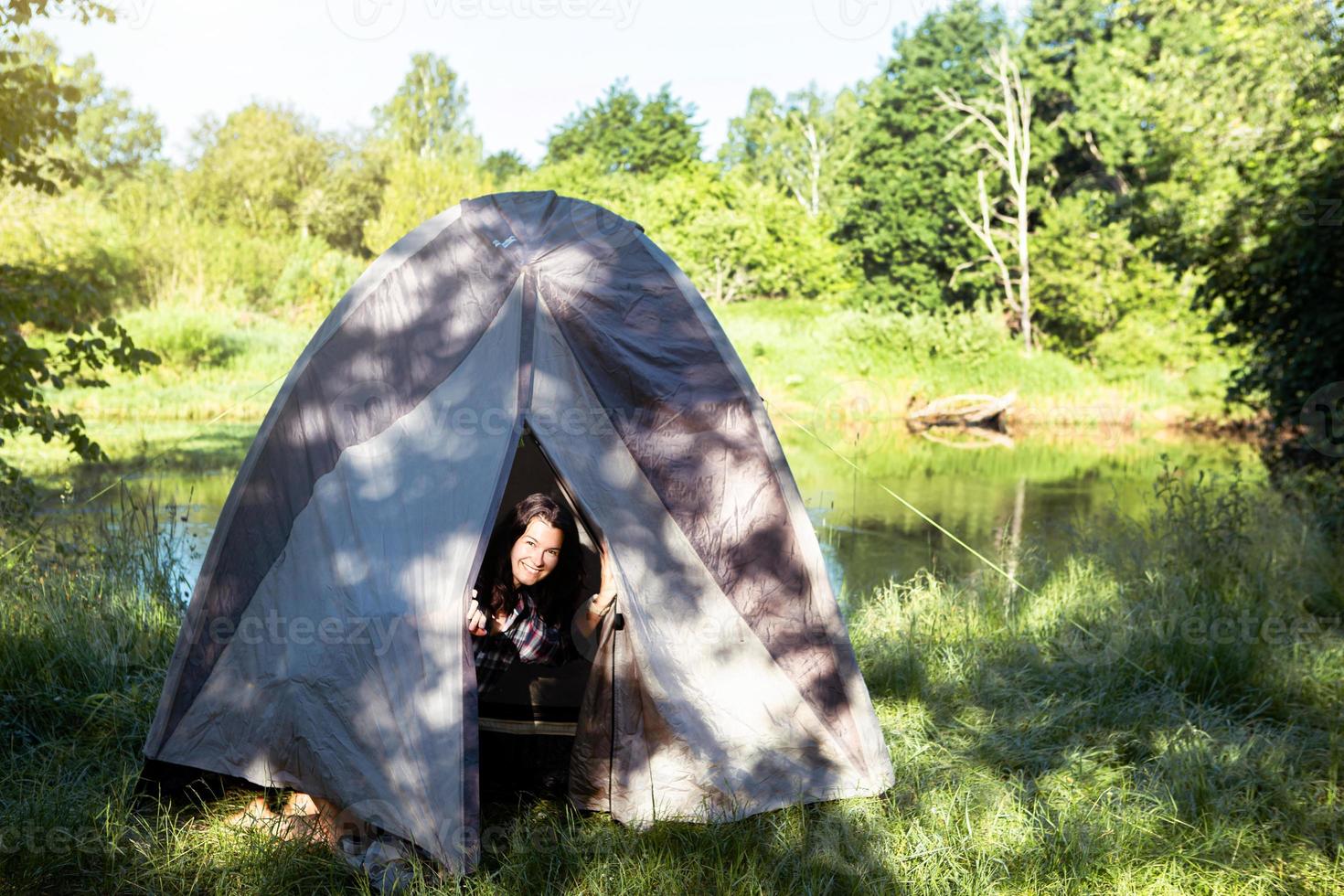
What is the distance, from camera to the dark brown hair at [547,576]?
3652 mm

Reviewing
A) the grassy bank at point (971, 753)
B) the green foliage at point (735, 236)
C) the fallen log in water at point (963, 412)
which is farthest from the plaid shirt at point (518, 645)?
the green foliage at point (735, 236)

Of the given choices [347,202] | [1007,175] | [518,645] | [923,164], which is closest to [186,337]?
[518,645]

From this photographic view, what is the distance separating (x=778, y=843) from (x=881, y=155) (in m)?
22.9

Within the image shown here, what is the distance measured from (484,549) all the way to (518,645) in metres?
0.64

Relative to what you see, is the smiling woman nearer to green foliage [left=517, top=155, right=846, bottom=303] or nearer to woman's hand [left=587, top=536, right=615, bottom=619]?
woman's hand [left=587, top=536, right=615, bottom=619]

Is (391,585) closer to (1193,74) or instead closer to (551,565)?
(551,565)

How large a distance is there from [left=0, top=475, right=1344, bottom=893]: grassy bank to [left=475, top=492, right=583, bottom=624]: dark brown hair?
0.72 metres

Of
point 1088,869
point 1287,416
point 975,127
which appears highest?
point 975,127

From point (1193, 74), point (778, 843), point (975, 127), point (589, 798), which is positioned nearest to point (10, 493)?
point (589, 798)

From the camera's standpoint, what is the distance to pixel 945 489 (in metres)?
11.9

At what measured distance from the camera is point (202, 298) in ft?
Answer: 67.0

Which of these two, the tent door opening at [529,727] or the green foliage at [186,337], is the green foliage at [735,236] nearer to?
the green foliage at [186,337]

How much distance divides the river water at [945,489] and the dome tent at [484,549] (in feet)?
7.38

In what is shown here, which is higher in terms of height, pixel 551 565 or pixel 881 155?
pixel 881 155
